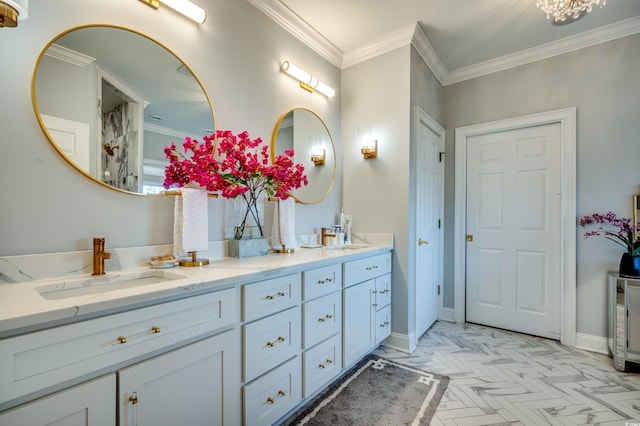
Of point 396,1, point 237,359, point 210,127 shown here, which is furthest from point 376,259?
point 396,1

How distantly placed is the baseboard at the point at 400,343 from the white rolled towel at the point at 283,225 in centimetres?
127

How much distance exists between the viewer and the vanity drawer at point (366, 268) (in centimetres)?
202

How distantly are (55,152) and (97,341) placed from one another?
85 centimetres

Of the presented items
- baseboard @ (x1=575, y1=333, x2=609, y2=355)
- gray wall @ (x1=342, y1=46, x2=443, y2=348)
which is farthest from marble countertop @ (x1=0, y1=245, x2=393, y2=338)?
baseboard @ (x1=575, y1=333, x2=609, y2=355)

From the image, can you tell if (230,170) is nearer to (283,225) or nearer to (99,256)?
(283,225)

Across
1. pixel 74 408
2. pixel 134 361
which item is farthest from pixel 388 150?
pixel 74 408

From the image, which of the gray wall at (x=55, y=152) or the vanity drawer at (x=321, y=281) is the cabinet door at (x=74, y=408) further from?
the vanity drawer at (x=321, y=281)

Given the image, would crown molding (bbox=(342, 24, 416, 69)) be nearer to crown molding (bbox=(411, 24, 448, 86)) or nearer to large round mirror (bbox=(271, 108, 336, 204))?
crown molding (bbox=(411, 24, 448, 86))

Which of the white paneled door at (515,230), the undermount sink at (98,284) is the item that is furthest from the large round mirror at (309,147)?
the white paneled door at (515,230)

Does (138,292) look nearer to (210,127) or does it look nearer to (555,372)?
(210,127)

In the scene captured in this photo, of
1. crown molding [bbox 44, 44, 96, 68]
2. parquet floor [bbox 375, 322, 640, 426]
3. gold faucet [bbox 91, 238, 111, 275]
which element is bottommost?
parquet floor [bbox 375, 322, 640, 426]

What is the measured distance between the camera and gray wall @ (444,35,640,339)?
245 cm

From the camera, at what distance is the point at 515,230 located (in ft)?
9.66

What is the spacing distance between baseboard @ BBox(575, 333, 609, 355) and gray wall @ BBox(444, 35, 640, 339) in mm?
41
